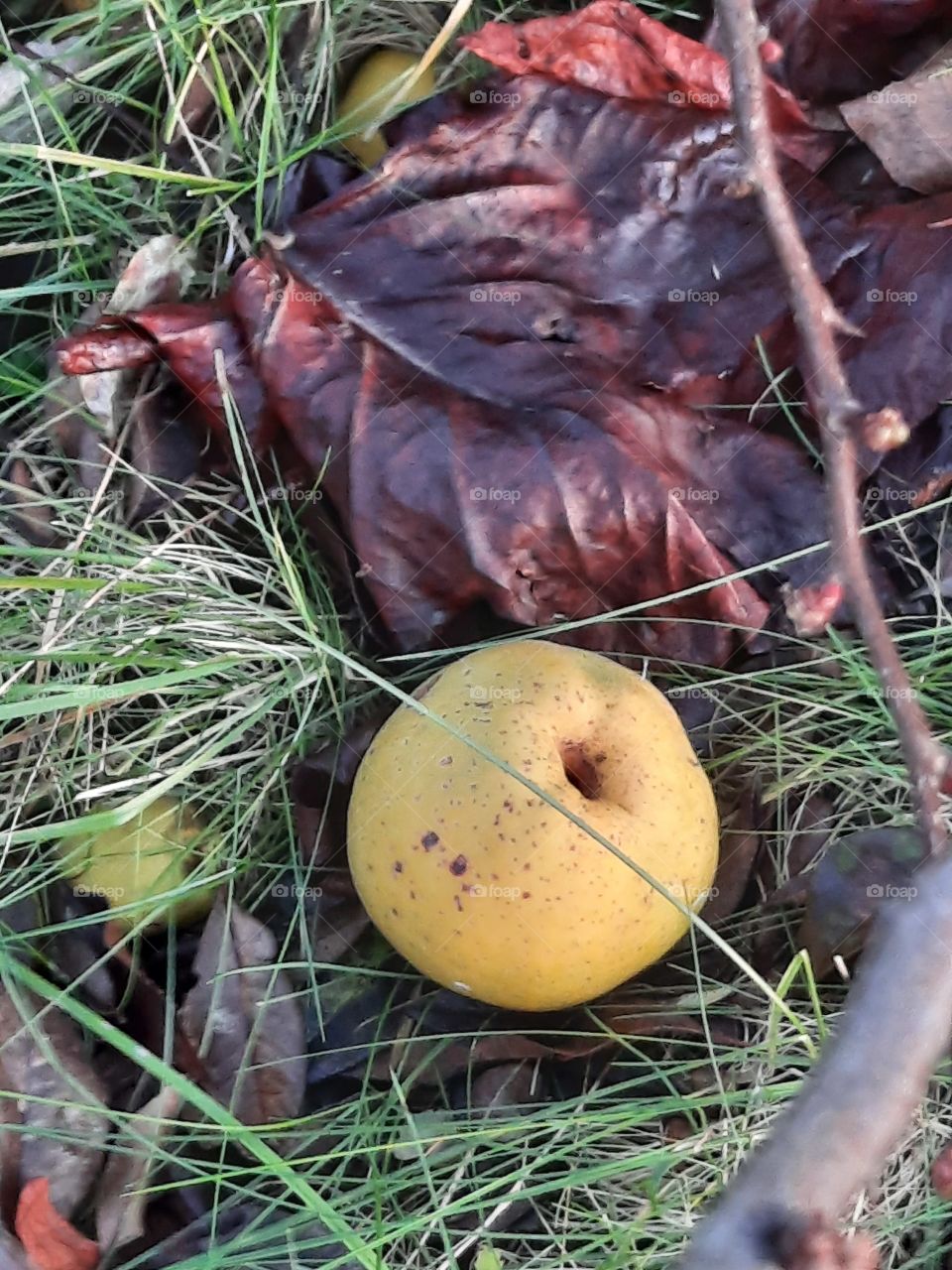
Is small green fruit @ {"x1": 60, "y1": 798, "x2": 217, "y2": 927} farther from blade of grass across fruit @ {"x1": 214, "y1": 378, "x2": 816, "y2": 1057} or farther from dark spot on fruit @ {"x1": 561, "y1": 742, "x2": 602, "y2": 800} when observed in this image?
dark spot on fruit @ {"x1": 561, "y1": 742, "x2": 602, "y2": 800}

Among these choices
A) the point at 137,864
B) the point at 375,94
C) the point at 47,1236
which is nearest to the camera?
the point at 47,1236

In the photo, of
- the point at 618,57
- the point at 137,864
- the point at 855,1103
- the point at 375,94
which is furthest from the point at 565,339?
the point at 855,1103

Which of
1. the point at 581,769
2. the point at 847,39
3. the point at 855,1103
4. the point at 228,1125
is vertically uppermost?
the point at 847,39

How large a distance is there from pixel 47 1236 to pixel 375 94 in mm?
2098

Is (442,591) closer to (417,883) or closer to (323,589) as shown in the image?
(323,589)

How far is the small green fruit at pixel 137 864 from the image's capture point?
6.49 ft

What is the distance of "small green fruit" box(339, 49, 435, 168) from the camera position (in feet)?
7.03

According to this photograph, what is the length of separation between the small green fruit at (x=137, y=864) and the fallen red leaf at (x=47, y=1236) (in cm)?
45

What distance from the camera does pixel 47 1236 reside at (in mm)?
1819

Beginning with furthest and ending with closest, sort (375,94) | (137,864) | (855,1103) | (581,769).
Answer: (375,94) → (137,864) → (581,769) → (855,1103)

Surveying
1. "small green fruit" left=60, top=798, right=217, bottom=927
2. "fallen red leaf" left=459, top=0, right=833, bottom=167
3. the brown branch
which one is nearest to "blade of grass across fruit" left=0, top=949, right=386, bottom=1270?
"small green fruit" left=60, top=798, right=217, bottom=927

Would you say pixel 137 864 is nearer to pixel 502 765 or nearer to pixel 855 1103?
pixel 502 765

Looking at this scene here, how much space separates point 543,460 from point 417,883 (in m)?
0.79

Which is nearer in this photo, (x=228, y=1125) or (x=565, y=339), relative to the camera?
(x=228, y=1125)
